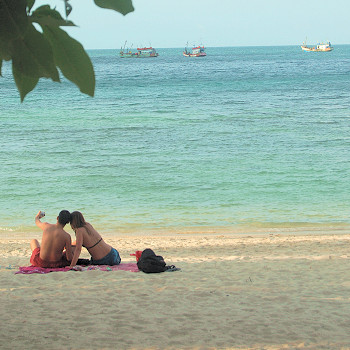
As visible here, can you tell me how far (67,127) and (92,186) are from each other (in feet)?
43.0

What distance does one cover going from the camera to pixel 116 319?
523cm

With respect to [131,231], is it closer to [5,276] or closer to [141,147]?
[5,276]

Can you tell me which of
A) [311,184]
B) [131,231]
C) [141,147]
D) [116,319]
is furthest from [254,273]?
[141,147]

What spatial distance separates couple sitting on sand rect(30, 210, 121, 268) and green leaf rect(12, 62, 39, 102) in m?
6.43

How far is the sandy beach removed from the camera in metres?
4.68

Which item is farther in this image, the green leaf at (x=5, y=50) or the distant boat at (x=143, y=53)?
the distant boat at (x=143, y=53)

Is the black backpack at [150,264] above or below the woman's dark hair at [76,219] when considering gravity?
below

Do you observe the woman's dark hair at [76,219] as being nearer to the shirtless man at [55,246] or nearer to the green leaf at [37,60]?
the shirtless man at [55,246]

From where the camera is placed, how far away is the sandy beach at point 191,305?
4676mm

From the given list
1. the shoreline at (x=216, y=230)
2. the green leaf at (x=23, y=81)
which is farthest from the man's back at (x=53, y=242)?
the green leaf at (x=23, y=81)

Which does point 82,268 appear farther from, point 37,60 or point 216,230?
point 37,60

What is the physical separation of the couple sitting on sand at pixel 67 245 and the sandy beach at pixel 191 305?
35cm

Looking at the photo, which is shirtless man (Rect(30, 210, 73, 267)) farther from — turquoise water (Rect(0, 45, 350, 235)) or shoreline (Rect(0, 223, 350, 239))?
shoreline (Rect(0, 223, 350, 239))

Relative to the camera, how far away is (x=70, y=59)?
0.79 metres
